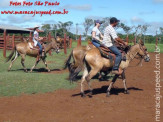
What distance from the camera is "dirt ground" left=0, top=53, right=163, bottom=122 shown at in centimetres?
658

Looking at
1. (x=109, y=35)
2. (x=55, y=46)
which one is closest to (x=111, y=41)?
(x=109, y=35)

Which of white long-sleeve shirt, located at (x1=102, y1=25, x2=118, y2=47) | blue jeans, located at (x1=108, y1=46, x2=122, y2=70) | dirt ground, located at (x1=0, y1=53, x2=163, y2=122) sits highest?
white long-sleeve shirt, located at (x1=102, y1=25, x2=118, y2=47)

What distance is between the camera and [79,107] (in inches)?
303

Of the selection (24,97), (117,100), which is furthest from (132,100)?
(24,97)

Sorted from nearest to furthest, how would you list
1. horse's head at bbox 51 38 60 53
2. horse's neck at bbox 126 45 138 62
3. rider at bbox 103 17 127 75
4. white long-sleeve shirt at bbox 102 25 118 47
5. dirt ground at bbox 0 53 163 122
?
1. dirt ground at bbox 0 53 163 122
2. white long-sleeve shirt at bbox 102 25 118 47
3. rider at bbox 103 17 127 75
4. horse's neck at bbox 126 45 138 62
5. horse's head at bbox 51 38 60 53

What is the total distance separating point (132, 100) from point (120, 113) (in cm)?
172

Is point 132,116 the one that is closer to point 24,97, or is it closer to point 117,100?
point 117,100

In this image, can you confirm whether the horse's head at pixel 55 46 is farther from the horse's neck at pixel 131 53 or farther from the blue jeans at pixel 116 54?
the blue jeans at pixel 116 54

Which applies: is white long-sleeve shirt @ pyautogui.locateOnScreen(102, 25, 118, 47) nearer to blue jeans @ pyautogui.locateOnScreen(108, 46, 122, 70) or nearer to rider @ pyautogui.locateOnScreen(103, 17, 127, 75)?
rider @ pyautogui.locateOnScreen(103, 17, 127, 75)

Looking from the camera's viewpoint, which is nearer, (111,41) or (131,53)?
(111,41)

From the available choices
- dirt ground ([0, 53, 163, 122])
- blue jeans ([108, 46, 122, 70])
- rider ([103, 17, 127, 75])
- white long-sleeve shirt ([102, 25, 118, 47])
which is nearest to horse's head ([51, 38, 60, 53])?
dirt ground ([0, 53, 163, 122])

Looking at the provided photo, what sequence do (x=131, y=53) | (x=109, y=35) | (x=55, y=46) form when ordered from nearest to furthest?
1. (x=109, y=35)
2. (x=131, y=53)
3. (x=55, y=46)

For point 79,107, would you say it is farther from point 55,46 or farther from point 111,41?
point 55,46

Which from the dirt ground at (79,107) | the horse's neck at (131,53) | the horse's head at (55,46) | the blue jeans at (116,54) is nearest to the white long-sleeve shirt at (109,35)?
the blue jeans at (116,54)
